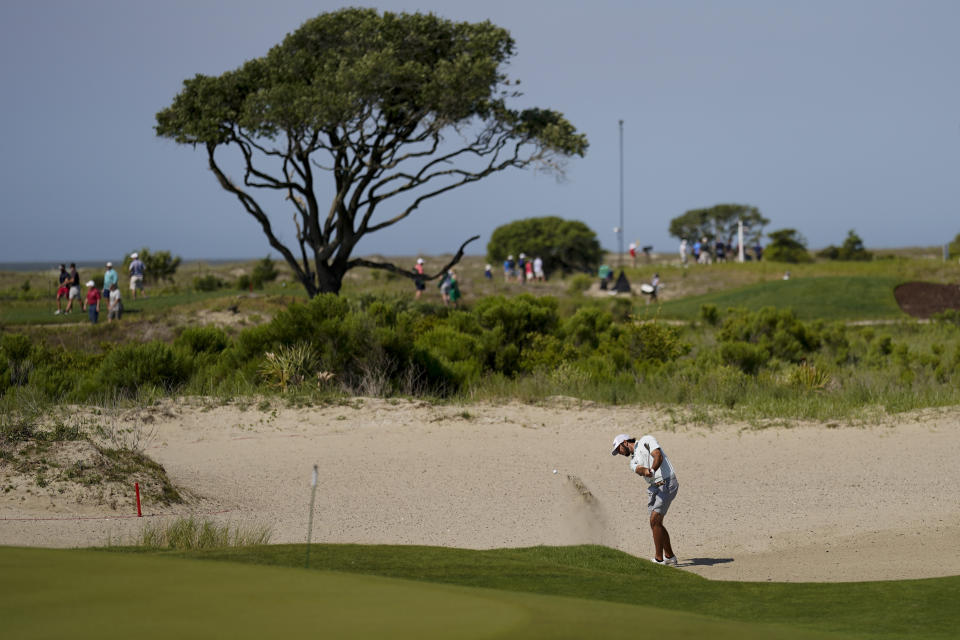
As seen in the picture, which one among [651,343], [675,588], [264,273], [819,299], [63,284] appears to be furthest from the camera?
[264,273]

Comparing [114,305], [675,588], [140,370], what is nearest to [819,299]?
[114,305]

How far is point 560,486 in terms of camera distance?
13234 mm

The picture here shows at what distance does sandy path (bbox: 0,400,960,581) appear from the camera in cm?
1018

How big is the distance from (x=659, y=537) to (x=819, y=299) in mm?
31963

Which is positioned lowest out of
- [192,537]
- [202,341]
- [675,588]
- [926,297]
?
[192,537]

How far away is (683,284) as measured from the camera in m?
51.3

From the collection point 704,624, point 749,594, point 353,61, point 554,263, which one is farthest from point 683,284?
point 704,624

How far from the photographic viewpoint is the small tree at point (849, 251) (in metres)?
84.5

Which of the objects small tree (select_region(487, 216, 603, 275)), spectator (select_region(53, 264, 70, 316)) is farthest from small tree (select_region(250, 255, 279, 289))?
small tree (select_region(487, 216, 603, 275))

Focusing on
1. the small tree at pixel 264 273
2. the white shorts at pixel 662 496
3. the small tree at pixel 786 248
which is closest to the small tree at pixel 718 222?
the small tree at pixel 786 248

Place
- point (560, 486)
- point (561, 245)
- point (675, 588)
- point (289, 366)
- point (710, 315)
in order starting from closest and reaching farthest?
point (675, 588) < point (560, 486) < point (289, 366) < point (710, 315) < point (561, 245)

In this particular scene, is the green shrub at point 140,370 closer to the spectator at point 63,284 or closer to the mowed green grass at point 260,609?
the mowed green grass at point 260,609

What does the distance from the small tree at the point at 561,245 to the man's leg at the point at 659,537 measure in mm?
67965

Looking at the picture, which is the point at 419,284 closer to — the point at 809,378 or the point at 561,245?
the point at 809,378
